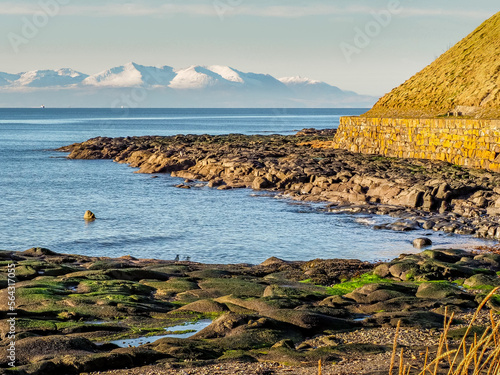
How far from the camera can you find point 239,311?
42.0 ft

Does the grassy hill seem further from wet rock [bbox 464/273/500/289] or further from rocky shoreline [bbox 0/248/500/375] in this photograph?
wet rock [bbox 464/273/500/289]

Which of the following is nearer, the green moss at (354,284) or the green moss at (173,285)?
the green moss at (173,285)

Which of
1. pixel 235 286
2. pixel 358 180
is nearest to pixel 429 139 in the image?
pixel 358 180

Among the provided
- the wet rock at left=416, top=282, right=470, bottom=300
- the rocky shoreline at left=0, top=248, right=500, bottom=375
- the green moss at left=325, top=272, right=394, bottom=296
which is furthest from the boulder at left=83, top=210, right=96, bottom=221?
the wet rock at left=416, top=282, right=470, bottom=300

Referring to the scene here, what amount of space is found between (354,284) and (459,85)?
99.6ft

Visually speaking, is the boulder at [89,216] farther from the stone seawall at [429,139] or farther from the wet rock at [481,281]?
the stone seawall at [429,139]

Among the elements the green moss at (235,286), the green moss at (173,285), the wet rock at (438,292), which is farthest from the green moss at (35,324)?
the wet rock at (438,292)

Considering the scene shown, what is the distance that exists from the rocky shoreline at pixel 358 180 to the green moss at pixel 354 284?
8256 millimetres

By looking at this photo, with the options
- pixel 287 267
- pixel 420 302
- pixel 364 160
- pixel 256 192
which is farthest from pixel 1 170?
pixel 420 302

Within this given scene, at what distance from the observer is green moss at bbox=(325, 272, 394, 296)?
15.4m

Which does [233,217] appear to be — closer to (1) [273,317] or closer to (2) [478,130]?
(2) [478,130]

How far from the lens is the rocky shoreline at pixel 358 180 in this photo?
26.7 meters

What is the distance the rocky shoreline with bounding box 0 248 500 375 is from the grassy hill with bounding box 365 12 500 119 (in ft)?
71.1

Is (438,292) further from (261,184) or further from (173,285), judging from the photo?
(261,184)
